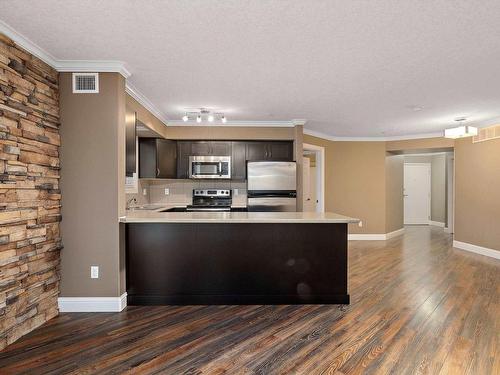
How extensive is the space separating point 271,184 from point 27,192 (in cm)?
352

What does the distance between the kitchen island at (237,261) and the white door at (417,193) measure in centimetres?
782

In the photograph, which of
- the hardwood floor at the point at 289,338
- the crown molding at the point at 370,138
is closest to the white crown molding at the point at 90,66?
the hardwood floor at the point at 289,338

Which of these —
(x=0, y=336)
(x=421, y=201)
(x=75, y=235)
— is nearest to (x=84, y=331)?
(x=0, y=336)

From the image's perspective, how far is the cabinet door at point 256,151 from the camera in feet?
18.6

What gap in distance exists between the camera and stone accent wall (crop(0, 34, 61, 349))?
242 centimetres

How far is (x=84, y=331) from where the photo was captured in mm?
2703

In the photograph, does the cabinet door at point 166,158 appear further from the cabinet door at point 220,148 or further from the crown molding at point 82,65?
the crown molding at point 82,65

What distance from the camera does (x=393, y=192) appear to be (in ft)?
24.8

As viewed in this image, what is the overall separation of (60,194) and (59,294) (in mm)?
Answer: 1024

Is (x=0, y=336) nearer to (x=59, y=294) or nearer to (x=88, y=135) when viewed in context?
(x=59, y=294)

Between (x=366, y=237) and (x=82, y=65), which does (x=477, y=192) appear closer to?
(x=366, y=237)

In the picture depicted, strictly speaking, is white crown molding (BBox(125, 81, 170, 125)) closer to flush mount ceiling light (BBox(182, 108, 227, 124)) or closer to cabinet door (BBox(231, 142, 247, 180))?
flush mount ceiling light (BBox(182, 108, 227, 124))

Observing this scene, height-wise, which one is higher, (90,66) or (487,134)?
(90,66)

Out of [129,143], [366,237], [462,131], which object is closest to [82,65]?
[129,143]
